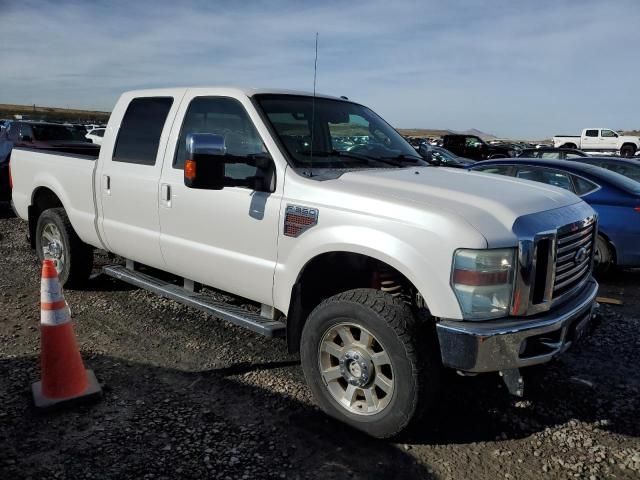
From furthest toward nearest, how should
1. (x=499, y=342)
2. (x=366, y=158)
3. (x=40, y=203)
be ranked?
(x=40, y=203) < (x=366, y=158) < (x=499, y=342)

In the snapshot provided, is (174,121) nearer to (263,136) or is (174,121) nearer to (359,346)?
(263,136)

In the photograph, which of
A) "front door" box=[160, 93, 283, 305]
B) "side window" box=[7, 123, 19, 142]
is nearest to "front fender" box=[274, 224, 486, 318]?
"front door" box=[160, 93, 283, 305]

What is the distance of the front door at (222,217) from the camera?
366 centimetres

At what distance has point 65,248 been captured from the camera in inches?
220

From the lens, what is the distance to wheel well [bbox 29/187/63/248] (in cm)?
→ 602

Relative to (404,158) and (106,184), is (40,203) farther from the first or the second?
(404,158)

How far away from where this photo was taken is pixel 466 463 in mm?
3064

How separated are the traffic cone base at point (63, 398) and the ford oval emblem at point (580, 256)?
301 cm

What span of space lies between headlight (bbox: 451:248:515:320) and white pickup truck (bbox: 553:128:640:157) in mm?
38277

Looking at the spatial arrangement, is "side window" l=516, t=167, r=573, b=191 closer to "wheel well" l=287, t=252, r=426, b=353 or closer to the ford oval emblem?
the ford oval emblem

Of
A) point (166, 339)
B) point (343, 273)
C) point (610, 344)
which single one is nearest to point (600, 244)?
point (610, 344)

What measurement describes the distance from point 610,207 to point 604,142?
35347 mm

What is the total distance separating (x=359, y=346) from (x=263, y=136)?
151 centimetres

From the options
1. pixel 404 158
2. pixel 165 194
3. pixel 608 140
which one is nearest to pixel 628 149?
pixel 608 140
